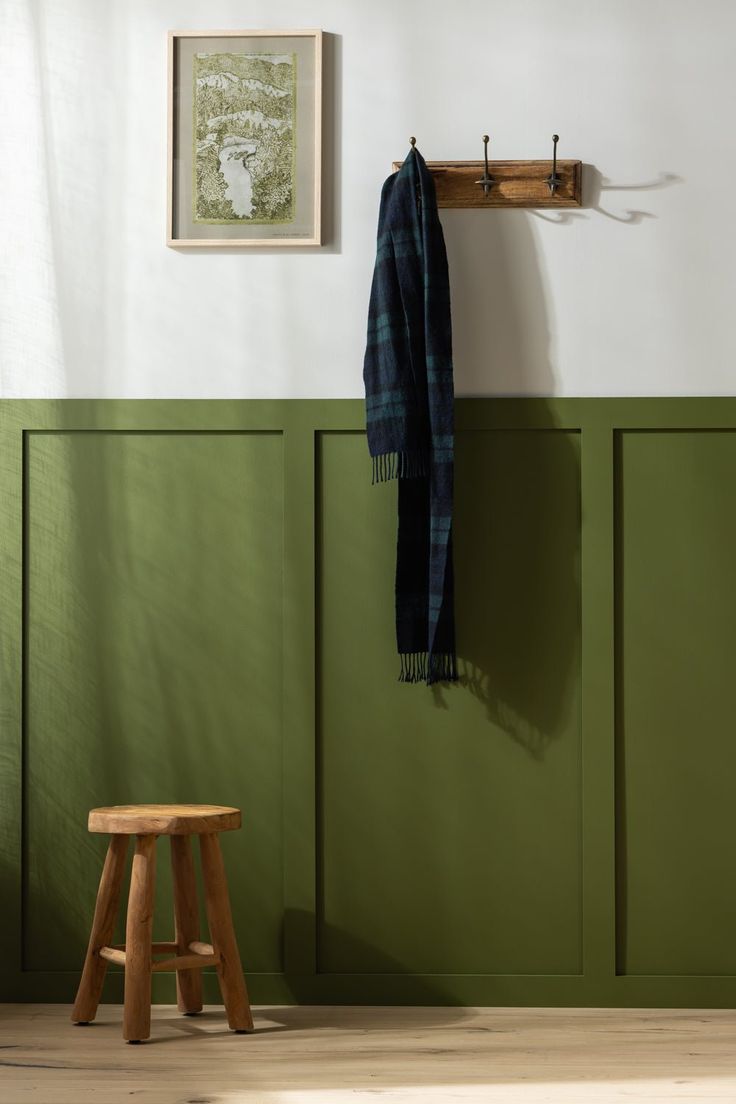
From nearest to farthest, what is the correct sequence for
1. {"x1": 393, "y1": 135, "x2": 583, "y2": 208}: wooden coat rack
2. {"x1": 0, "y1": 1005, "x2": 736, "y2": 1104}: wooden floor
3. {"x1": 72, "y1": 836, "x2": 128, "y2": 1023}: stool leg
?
{"x1": 0, "y1": 1005, "x2": 736, "y2": 1104}: wooden floor, {"x1": 72, "y1": 836, "x2": 128, "y2": 1023}: stool leg, {"x1": 393, "y1": 135, "x2": 583, "y2": 208}: wooden coat rack

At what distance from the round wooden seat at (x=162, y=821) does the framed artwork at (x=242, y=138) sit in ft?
4.08

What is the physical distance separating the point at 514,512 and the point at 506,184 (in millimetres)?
726

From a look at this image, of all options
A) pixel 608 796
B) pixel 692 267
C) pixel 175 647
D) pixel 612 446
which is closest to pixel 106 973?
pixel 175 647

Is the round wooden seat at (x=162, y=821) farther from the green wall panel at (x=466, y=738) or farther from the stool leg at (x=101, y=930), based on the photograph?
the green wall panel at (x=466, y=738)

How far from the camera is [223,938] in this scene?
7.62 ft

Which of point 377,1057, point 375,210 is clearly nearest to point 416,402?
point 375,210

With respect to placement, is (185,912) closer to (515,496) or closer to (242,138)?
(515,496)

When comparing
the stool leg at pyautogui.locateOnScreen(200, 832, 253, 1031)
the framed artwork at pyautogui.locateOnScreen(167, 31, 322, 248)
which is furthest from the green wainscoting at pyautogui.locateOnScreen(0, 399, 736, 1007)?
the framed artwork at pyautogui.locateOnScreen(167, 31, 322, 248)

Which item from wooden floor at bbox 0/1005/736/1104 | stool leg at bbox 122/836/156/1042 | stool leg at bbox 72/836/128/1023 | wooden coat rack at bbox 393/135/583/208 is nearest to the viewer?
wooden floor at bbox 0/1005/736/1104

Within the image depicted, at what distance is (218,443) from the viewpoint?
2641 millimetres

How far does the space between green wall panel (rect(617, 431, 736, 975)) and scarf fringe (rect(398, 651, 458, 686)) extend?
367 millimetres

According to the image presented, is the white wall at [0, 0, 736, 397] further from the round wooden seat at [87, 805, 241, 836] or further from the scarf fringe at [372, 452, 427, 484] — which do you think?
the round wooden seat at [87, 805, 241, 836]

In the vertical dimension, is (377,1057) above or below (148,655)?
below

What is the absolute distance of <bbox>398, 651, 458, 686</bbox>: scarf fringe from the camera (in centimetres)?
255
